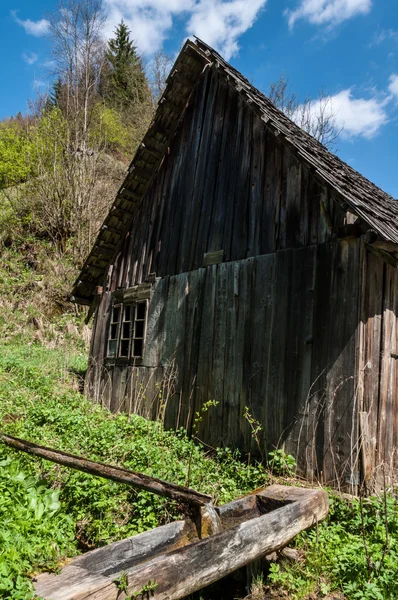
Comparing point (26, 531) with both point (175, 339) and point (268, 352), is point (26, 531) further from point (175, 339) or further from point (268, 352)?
point (175, 339)

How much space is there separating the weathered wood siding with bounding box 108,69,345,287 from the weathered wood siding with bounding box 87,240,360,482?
0.93ft

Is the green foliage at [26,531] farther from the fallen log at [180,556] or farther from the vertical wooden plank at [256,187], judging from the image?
the vertical wooden plank at [256,187]

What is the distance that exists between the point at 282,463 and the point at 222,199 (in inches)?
166

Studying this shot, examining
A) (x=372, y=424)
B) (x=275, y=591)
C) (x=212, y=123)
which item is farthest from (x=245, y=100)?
(x=275, y=591)

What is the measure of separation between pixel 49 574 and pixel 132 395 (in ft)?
19.0

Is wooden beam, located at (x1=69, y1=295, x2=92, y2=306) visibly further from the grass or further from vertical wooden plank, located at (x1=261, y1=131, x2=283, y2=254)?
vertical wooden plank, located at (x1=261, y1=131, x2=283, y2=254)

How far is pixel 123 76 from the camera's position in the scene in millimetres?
31609

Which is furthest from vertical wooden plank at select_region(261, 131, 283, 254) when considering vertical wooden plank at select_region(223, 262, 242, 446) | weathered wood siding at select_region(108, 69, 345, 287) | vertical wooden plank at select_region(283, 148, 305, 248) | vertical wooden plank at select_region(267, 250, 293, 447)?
vertical wooden plank at select_region(223, 262, 242, 446)

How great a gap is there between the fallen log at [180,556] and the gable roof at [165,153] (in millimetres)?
3222

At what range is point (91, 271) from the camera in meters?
10.2

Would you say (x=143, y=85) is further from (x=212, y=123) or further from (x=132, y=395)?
(x=132, y=395)

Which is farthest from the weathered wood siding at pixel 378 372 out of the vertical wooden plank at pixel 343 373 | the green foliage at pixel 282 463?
the green foliage at pixel 282 463

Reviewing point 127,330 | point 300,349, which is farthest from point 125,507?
point 127,330

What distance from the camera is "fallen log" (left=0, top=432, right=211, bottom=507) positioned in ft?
11.3
